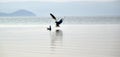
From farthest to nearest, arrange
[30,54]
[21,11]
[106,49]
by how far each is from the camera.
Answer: [21,11], [106,49], [30,54]

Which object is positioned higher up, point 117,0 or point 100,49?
point 117,0

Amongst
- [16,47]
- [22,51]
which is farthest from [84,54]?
A: [16,47]

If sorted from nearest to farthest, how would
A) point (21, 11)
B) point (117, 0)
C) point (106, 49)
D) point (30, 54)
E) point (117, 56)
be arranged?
point (117, 56)
point (30, 54)
point (106, 49)
point (117, 0)
point (21, 11)

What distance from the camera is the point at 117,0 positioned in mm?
12281

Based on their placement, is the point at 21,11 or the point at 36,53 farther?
the point at 21,11

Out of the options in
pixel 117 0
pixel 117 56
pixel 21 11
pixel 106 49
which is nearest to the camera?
pixel 117 56

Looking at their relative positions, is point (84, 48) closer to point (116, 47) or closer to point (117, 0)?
point (116, 47)

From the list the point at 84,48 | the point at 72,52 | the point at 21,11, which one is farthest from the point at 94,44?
the point at 21,11

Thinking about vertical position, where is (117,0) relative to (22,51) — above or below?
above

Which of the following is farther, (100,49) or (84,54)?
(100,49)

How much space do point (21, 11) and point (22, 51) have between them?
25439 millimetres

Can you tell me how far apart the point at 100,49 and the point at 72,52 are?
458 millimetres

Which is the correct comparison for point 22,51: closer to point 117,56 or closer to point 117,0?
point 117,56

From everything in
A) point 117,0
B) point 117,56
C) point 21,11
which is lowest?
point 117,56
